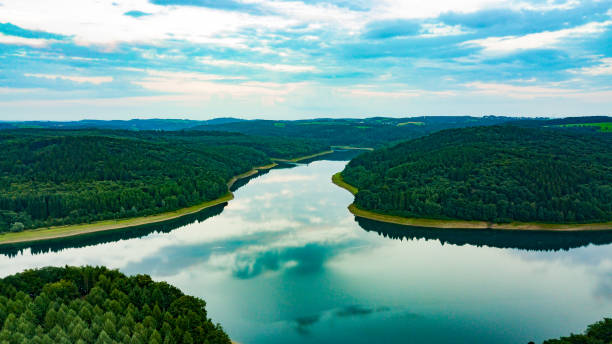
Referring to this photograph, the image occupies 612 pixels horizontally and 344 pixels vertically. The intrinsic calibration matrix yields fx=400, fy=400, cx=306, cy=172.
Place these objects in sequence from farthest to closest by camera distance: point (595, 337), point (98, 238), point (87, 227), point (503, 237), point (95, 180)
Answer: point (95, 180), point (87, 227), point (503, 237), point (98, 238), point (595, 337)

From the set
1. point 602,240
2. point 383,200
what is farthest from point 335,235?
point 602,240

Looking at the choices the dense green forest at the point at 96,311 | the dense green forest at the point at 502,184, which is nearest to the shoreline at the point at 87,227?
the dense green forest at the point at 96,311

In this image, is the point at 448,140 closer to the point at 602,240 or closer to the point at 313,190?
the point at 313,190

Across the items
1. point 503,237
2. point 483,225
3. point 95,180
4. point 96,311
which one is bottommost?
point 503,237

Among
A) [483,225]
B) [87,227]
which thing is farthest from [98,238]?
[483,225]

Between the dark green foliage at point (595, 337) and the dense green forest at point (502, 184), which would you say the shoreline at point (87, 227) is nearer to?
the dense green forest at point (502, 184)

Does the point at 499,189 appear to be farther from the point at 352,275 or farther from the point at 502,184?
the point at 352,275
